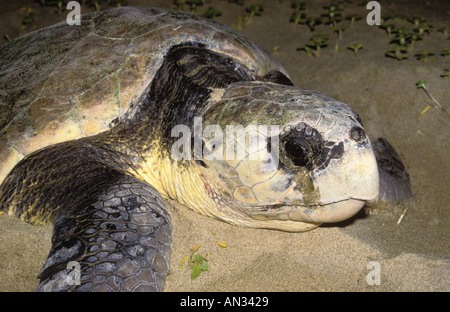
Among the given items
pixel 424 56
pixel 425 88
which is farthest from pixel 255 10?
pixel 425 88

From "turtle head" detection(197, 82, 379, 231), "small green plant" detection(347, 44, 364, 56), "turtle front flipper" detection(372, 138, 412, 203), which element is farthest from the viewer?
"small green plant" detection(347, 44, 364, 56)

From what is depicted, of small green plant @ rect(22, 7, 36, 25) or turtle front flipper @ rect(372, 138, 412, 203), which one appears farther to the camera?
small green plant @ rect(22, 7, 36, 25)

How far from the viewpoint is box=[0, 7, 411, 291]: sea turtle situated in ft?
5.46

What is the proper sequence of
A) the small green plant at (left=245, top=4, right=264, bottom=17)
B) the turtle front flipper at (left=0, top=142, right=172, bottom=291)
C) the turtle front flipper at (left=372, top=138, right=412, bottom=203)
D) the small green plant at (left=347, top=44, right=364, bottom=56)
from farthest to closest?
the small green plant at (left=245, top=4, right=264, bottom=17) → the small green plant at (left=347, top=44, right=364, bottom=56) → the turtle front flipper at (left=372, top=138, right=412, bottom=203) → the turtle front flipper at (left=0, top=142, right=172, bottom=291)

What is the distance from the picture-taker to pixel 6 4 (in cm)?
520

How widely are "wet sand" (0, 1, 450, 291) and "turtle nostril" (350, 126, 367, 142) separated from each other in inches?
23.9

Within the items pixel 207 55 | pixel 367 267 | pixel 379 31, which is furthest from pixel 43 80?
pixel 379 31

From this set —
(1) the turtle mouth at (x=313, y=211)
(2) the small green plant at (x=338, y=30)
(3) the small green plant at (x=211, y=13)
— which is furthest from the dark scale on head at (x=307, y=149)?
(3) the small green plant at (x=211, y=13)

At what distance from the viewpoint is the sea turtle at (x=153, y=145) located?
1665 mm

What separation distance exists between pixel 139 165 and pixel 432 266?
62.5 inches

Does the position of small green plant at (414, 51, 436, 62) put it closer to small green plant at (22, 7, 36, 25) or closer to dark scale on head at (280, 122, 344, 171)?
dark scale on head at (280, 122, 344, 171)

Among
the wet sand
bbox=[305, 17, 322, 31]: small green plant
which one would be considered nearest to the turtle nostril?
the wet sand
